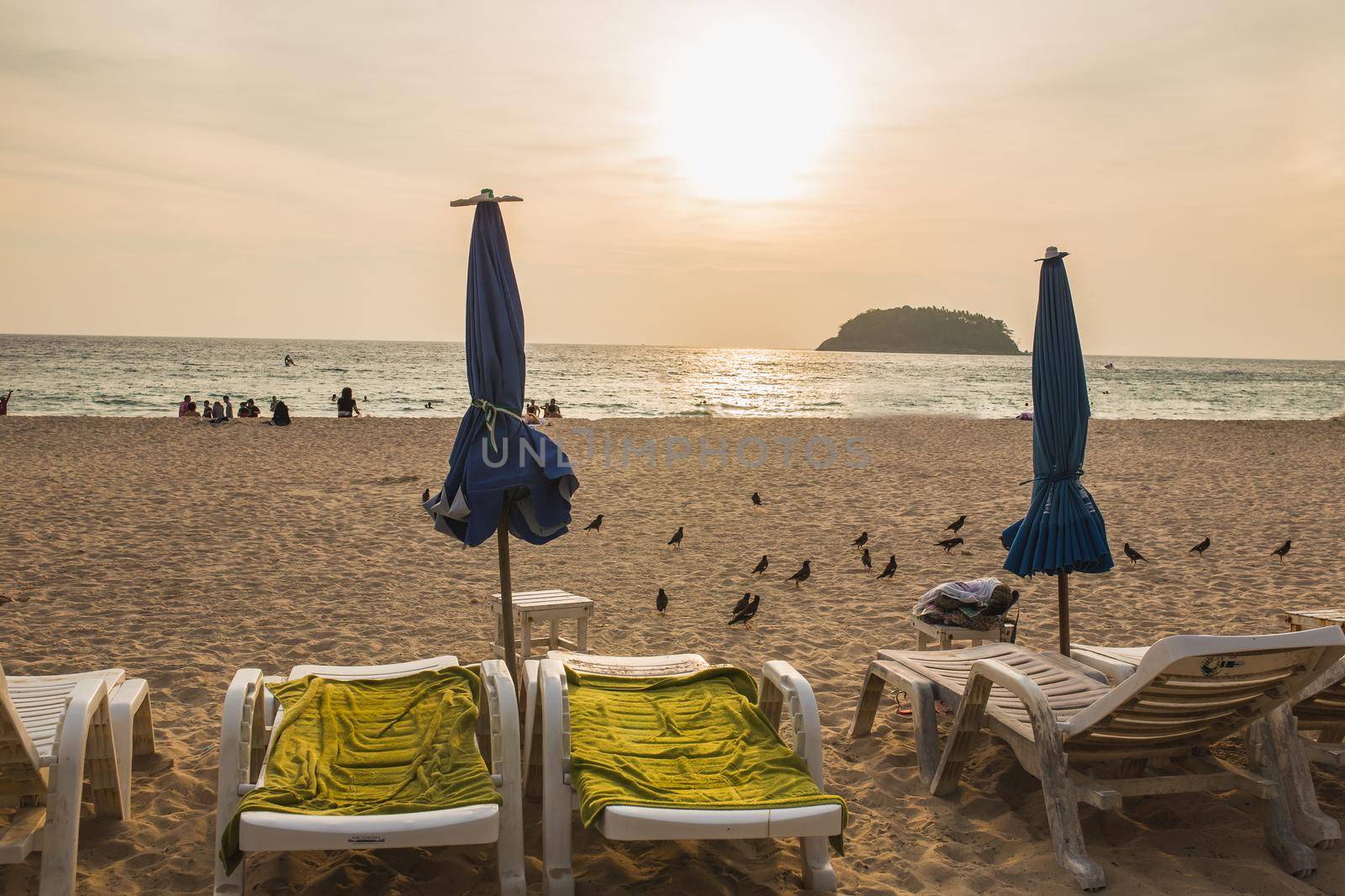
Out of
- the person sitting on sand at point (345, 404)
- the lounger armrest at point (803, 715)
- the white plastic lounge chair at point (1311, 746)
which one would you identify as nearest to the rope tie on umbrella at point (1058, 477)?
the white plastic lounge chair at point (1311, 746)

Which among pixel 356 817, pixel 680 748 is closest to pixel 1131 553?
pixel 680 748

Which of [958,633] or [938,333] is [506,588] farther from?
[938,333]

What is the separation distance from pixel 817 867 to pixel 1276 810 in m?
1.85

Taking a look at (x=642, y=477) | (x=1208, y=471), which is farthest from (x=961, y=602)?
(x=1208, y=471)

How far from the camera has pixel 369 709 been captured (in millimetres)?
4074

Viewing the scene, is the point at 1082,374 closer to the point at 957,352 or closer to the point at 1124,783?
the point at 1124,783

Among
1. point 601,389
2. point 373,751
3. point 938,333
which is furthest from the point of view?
point 938,333

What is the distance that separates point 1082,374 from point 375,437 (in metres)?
17.9

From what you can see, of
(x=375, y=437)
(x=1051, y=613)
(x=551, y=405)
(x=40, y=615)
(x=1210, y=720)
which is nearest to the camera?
(x=1210, y=720)

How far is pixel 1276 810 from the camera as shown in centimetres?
375

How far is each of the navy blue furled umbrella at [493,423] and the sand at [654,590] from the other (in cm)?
141

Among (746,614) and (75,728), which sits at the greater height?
(75,728)

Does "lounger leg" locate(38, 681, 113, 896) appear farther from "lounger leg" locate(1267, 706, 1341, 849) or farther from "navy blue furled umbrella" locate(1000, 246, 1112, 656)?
"lounger leg" locate(1267, 706, 1341, 849)

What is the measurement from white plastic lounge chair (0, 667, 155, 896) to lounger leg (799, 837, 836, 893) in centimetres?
253
